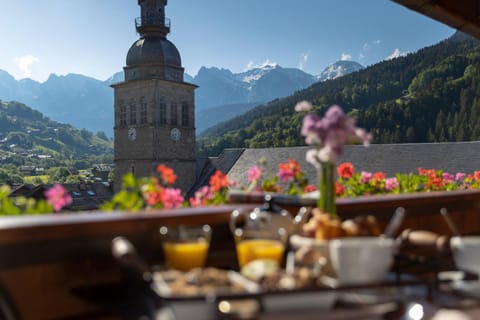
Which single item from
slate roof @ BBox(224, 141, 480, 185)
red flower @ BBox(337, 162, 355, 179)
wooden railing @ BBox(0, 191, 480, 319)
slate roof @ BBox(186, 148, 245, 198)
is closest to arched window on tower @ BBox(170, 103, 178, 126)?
slate roof @ BBox(186, 148, 245, 198)

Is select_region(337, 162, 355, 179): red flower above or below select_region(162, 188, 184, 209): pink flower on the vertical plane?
above

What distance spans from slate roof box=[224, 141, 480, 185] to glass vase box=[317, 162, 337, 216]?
2300cm

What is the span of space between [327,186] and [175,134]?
44.6 m

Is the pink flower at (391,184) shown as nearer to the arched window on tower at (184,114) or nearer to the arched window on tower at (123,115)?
the arched window on tower at (184,114)

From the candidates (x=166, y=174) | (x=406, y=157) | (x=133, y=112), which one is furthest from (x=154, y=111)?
(x=166, y=174)

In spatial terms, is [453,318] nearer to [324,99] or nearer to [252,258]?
[252,258]

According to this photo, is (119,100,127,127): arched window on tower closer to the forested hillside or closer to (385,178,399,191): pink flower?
the forested hillside

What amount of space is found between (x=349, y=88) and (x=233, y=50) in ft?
263

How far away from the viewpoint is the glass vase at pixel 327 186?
2.24 meters

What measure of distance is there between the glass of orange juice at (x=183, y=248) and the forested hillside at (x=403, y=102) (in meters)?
56.1

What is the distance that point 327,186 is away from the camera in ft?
7.43

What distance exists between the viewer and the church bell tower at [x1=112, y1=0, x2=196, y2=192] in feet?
148

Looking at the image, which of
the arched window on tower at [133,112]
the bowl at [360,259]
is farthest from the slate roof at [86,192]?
the bowl at [360,259]

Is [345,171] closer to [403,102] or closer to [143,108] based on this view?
[143,108]
